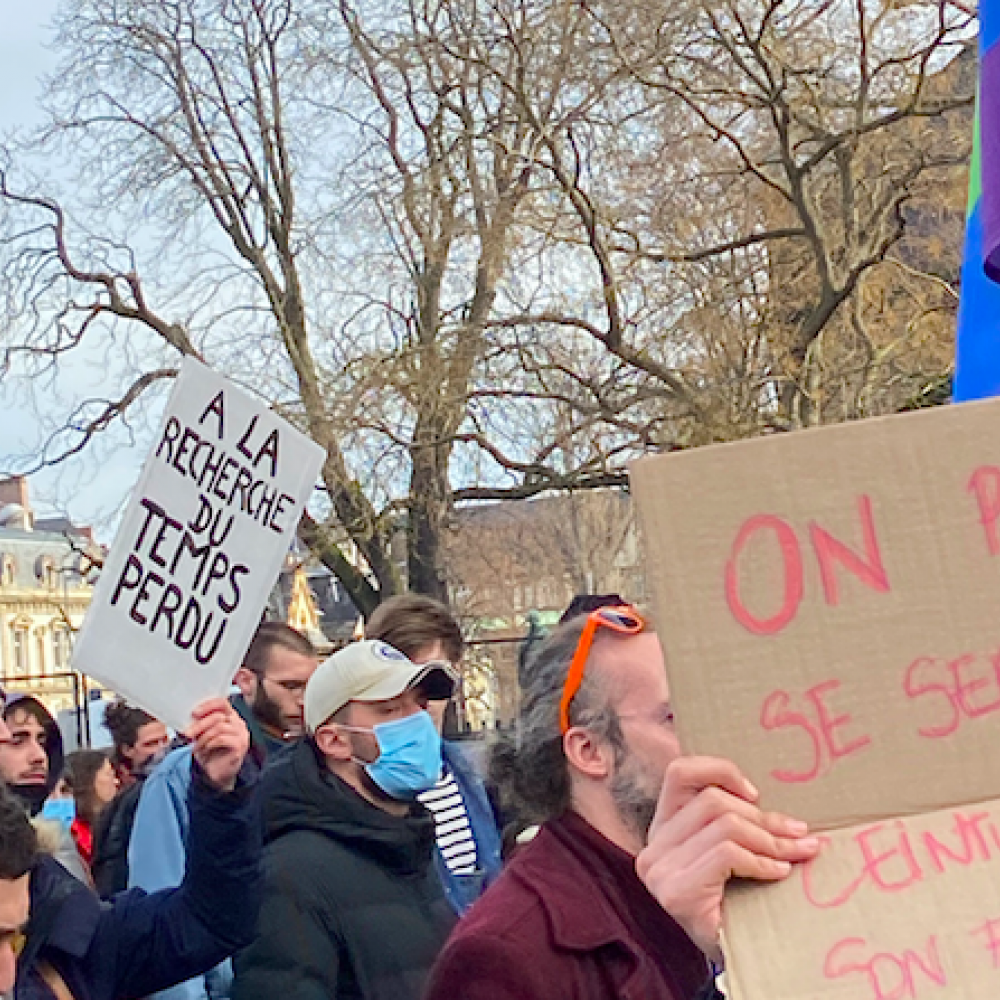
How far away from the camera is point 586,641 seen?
237cm

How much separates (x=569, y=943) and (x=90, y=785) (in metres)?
4.37

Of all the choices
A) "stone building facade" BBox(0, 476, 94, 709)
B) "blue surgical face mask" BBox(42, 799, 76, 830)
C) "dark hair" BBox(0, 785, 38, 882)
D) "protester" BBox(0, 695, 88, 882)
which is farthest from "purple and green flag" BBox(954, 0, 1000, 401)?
"stone building facade" BBox(0, 476, 94, 709)

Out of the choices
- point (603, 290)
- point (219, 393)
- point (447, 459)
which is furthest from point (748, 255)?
point (219, 393)

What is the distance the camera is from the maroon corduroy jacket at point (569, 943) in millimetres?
2002

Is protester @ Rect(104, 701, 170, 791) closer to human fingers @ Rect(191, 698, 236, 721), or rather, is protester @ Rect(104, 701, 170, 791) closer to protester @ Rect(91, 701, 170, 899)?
protester @ Rect(91, 701, 170, 899)

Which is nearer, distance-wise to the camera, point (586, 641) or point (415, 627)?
point (586, 641)

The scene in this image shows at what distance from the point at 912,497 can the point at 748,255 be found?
11.0m

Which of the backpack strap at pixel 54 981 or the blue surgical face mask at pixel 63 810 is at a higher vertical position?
the blue surgical face mask at pixel 63 810

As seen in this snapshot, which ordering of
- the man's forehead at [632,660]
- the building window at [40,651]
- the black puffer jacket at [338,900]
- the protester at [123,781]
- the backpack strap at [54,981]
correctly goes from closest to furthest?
the man's forehead at [632,660] → the backpack strap at [54,981] → the black puffer jacket at [338,900] → the protester at [123,781] → the building window at [40,651]

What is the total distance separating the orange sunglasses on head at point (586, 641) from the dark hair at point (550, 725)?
0.01 metres

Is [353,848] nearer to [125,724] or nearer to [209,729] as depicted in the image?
[209,729]

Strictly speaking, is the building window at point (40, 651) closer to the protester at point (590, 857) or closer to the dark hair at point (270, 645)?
the dark hair at point (270, 645)

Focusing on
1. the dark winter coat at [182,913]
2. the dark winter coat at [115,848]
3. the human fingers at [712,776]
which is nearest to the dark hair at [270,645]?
the dark winter coat at [115,848]

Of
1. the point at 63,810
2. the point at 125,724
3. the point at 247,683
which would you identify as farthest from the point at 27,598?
the point at 247,683
